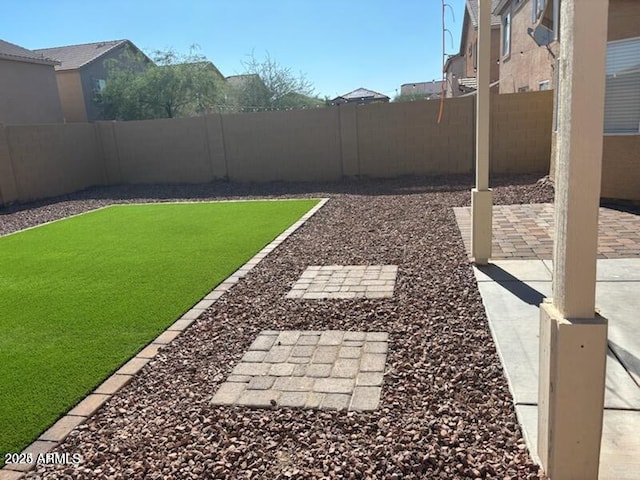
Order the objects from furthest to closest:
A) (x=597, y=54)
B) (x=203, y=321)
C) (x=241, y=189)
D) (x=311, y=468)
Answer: (x=241, y=189) → (x=203, y=321) → (x=311, y=468) → (x=597, y=54)

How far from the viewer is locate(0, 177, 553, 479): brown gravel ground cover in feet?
9.32

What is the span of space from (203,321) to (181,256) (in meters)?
2.78

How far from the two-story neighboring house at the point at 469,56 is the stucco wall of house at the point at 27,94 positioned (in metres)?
18.7

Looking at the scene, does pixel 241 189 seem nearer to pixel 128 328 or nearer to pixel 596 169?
pixel 128 328

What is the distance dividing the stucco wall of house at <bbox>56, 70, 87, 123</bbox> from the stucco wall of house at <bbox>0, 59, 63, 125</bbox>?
152 inches

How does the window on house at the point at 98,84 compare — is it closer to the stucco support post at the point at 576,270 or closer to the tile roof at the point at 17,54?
the tile roof at the point at 17,54

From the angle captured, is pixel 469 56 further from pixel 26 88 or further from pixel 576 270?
pixel 576 270

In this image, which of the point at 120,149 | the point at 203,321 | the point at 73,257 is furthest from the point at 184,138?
the point at 203,321

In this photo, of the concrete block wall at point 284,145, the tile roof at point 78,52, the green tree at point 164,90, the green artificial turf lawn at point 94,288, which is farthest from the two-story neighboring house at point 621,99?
the tile roof at point 78,52

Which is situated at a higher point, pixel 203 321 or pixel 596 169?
pixel 596 169

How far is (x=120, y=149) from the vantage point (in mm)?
17250

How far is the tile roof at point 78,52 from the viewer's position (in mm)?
30391

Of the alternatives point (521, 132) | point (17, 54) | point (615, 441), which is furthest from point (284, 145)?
point (17, 54)

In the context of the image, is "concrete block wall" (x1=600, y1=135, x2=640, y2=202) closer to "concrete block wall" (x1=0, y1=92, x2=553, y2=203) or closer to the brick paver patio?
the brick paver patio
